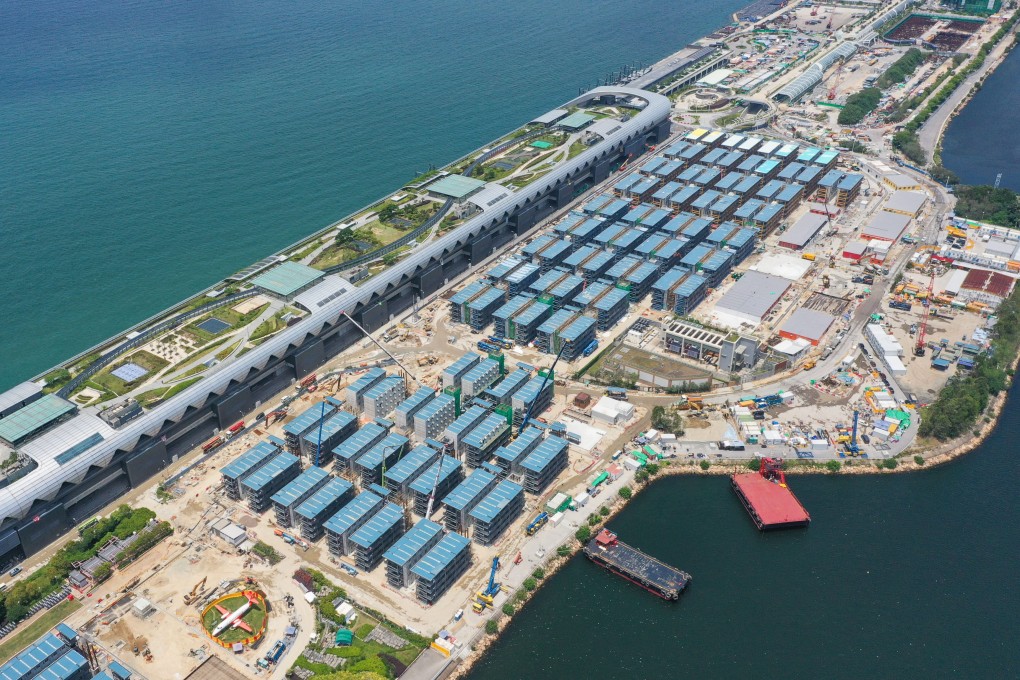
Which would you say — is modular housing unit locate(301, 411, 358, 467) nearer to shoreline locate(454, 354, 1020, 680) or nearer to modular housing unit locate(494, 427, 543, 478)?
modular housing unit locate(494, 427, 543, 478)

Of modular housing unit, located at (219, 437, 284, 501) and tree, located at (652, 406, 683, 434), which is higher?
modular housing unit, located at (219, 437, 284, 501)

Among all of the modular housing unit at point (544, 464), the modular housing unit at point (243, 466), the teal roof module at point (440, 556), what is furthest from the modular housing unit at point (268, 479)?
the modular housing unit at point (544, 464)

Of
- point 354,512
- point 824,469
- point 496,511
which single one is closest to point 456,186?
point 354,512

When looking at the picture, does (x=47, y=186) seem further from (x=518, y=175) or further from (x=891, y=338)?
(x=891, y=338)

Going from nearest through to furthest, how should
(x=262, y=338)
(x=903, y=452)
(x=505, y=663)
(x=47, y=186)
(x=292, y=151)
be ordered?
(x=505, y=663)
(x=903, y=452)
(x=262, y=338)
(x=47, y=186)
(x=292, y=151)

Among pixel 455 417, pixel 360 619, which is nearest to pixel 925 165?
pixel 455 417

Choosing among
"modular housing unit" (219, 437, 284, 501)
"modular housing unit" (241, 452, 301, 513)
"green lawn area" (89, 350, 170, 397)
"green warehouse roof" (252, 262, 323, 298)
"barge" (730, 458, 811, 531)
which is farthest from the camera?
"green warehouse roof" (252, 262, 323, 298)

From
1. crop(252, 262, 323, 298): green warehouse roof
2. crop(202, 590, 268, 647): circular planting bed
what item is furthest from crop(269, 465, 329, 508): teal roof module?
crop(252, 262, 323, 298): green warehouse roof
